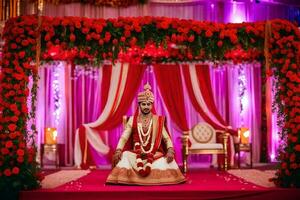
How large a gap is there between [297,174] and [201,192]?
1.30m

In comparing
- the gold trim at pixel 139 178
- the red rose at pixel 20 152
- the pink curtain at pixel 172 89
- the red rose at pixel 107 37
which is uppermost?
the red rose at pixel 107 37

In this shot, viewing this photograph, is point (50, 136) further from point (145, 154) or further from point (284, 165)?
point (284, 165)

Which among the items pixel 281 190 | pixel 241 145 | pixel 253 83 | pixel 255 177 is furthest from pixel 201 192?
pixel 253 83

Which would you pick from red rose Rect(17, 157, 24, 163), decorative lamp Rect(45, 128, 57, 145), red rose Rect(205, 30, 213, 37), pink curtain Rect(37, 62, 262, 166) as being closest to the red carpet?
red rose Rect(17, 157, 24, 163)

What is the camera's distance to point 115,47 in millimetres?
6273

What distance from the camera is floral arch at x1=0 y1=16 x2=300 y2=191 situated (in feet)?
19.3

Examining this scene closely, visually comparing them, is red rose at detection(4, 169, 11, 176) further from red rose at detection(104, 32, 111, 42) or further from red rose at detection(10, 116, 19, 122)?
red rose at detection(104, 32, 111, 42)

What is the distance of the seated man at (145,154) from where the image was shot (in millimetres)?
6297

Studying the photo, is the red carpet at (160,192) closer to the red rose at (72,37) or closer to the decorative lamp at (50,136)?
the red rose at (72,37)

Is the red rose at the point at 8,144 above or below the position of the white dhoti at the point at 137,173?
above

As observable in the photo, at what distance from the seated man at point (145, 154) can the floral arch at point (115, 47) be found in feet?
3.15

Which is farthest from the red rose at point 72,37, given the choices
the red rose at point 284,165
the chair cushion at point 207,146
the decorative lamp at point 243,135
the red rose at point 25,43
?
the decorative lamp at point 243,135

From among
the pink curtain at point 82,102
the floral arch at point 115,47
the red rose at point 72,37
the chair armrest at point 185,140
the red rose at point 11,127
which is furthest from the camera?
the pink curtain at point 82,102

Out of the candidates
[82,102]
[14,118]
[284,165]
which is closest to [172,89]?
[82,102]
